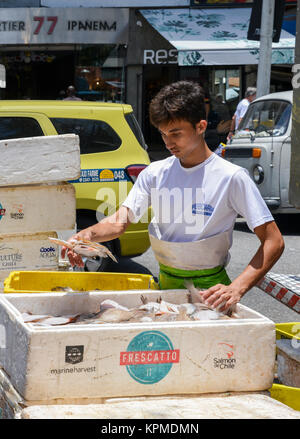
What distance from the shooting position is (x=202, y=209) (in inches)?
124

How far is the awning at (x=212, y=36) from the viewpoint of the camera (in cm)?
1727

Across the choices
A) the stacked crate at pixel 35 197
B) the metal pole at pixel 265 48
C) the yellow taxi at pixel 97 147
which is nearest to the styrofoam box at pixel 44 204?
the stacked crate at pixel 35 197

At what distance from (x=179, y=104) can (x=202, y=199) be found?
1.48 ft

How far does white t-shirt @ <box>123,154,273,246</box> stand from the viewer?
10.0 feet

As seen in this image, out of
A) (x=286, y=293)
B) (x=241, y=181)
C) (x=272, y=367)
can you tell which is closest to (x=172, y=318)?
(x=272, y=367)

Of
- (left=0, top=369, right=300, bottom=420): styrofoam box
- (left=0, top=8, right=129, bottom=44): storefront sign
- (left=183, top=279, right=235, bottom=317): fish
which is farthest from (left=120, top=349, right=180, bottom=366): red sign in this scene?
(left=0, top=8, right=129, bottom=44): storefront sign

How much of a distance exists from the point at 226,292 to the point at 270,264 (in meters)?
0.27

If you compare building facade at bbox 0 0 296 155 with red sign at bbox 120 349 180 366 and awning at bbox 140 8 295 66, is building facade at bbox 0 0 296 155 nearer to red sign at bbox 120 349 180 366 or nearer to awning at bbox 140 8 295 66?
awning at bbox 140 8 295 66

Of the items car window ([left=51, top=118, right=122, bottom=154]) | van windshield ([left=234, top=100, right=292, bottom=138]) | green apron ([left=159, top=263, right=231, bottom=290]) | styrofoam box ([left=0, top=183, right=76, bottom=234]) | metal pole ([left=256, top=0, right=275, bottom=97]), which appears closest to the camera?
green apron ([left=159, top=263, right=231, bottom=290])

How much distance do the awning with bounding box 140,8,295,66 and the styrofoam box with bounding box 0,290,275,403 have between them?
15.3 m

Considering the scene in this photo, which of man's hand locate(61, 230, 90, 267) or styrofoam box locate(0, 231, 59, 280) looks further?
styrofoam box locate(0, 231, 59, 280)

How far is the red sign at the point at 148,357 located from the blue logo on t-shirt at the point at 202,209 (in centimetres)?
84
